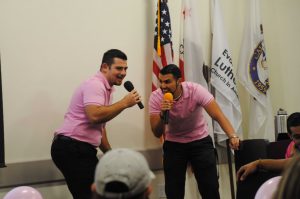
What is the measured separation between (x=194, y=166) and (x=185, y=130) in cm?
28

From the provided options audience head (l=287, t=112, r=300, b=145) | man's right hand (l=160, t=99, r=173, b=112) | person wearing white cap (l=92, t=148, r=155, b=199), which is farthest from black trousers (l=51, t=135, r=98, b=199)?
person wearing white cap (l=92, t=148, r=155, b=199)

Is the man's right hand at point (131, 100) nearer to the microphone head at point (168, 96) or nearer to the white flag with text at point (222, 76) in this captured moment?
the microphone head at point (168, 96)

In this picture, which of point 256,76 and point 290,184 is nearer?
point 290,184

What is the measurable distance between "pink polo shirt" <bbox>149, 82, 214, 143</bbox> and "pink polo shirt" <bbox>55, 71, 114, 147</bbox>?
51cm

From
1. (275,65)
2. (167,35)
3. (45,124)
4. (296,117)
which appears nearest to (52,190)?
(45,124)

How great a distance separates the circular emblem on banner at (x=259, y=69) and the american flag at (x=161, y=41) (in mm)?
1028

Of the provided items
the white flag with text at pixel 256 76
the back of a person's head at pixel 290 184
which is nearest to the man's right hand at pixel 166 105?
the white flag with text at pixel 256 76

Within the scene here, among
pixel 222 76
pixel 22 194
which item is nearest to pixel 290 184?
pixel 22 194

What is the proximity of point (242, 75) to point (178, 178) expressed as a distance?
65.4 inches

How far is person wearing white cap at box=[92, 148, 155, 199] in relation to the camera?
1.02 metres

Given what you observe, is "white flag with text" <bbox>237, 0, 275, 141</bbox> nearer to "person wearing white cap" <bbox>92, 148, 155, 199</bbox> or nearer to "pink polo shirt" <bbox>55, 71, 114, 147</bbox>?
"pink polo shirt" <bbox>55, 71, 114, 147</bbox>

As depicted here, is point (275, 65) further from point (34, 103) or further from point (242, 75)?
point (34, 103)

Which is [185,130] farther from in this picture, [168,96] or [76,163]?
[76,163]

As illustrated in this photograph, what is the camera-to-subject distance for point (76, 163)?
2.80 m
